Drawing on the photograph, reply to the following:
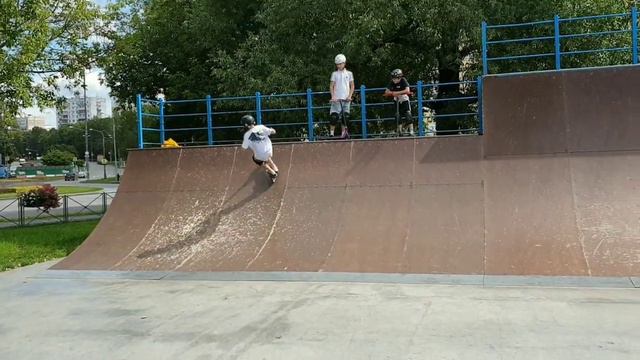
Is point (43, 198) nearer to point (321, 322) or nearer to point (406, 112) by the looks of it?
point (406, 112)

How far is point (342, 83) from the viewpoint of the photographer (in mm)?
12195

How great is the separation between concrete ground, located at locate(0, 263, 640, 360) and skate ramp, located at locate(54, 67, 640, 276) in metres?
1.14

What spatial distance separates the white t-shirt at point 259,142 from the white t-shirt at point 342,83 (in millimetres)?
2126

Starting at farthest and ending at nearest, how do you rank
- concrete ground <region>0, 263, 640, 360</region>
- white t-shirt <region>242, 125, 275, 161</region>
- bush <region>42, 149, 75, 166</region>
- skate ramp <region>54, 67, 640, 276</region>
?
bush <region>42, 149, 75, 166</region> < white t-shirt <region>242, 125, 275, 161</region> < skate ramp <region>54, 67, 640, 276</region> < concrete ground <region>0, 263, 640, 360</region>

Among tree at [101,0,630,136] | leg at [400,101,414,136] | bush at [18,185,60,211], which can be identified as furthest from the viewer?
bush at [18,185,60,211]

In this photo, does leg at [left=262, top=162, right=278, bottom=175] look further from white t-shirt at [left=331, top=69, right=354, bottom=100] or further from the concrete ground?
the concrete ground

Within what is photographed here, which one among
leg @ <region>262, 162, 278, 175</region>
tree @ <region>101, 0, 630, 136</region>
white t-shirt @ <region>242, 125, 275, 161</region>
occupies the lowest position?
leg @ <region>262, 162, 278, 175</region>

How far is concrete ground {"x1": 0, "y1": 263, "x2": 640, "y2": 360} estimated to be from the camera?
Answer: 5312 millimetres

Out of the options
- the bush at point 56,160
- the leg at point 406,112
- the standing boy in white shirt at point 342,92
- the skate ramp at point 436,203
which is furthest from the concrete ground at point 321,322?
the bush at point 56,160

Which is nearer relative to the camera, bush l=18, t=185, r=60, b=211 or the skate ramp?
the skate ramp

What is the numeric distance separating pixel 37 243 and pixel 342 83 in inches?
307

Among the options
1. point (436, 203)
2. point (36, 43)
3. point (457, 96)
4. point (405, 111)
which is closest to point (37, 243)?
point (36, 43)

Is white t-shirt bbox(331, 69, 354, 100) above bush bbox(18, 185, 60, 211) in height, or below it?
above

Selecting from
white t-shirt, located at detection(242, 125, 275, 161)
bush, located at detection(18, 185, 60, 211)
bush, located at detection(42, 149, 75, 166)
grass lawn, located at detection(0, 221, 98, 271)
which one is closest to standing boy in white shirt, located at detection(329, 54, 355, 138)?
white t-shirt, located at detection(242, 125, 275, 161)
